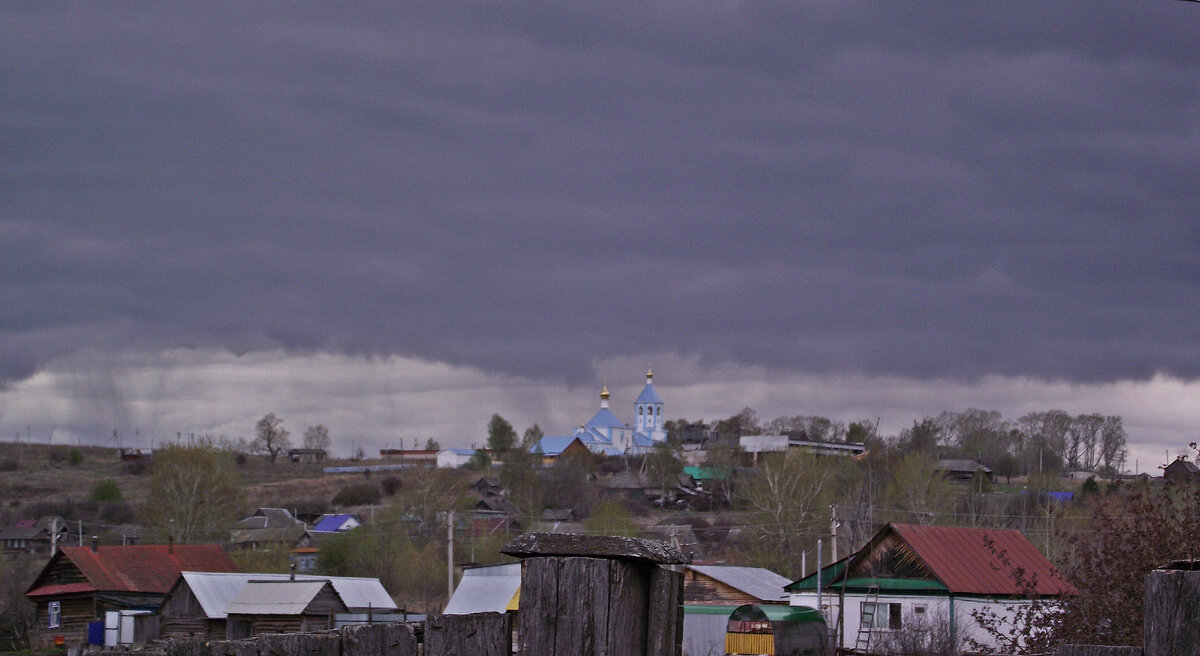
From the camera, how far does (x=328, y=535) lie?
79375mm

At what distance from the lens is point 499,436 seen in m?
169

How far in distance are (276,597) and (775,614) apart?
73.7ft

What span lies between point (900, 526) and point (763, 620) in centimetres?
746

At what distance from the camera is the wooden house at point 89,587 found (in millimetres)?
51688

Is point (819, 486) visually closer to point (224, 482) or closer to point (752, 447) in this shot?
point (224, 482)

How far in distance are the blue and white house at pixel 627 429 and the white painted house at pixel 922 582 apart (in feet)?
463

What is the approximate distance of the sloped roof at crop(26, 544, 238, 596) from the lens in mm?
52656

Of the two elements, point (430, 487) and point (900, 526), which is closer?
point (900, 526)

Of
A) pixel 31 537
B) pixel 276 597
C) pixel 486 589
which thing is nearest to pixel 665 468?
pixel 31 537

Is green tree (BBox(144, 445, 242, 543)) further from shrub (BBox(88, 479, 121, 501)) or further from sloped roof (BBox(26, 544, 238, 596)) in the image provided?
sloped roof (BBox(26, 544, 238, 596))

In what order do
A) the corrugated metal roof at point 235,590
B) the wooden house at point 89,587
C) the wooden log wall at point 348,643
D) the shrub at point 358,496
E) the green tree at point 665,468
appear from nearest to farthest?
the wooden log wall at point 348,643 < the corrugated metal roof at point 235,590 < the wooden house at point 89,587 < the shrub at point 358,496 < the green tree at point 665,468


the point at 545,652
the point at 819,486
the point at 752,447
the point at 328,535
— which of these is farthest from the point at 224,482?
the point at 545,652

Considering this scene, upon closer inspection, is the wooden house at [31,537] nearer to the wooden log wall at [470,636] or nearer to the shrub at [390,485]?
the shrub at [390,485]

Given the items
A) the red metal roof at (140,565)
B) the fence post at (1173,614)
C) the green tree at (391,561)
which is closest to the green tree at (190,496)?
the green tree at (391,561)
